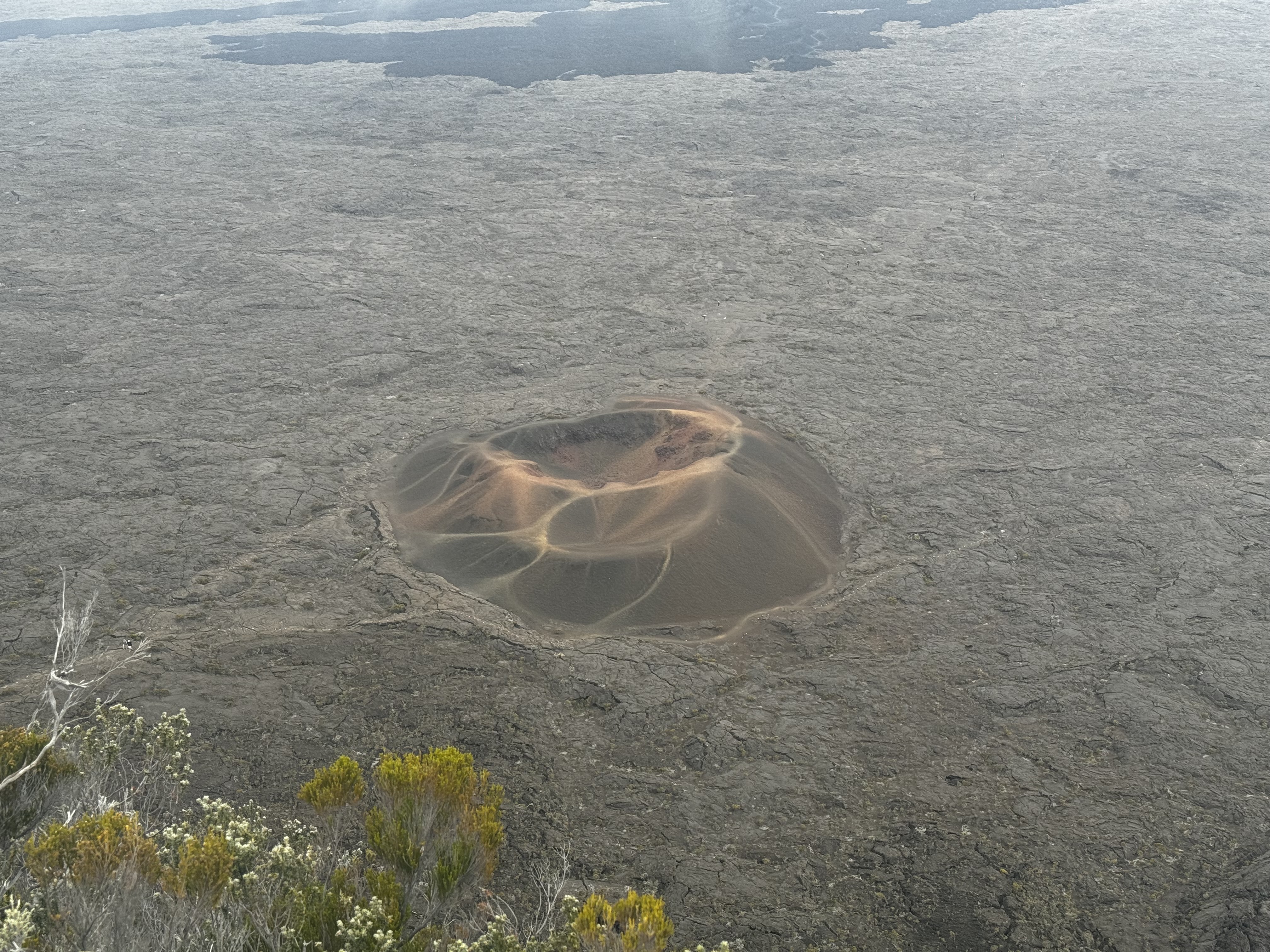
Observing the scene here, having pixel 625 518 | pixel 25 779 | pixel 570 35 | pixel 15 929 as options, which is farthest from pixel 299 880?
pixel 570 35

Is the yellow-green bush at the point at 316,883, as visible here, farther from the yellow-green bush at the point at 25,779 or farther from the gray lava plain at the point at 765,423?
the gray lava plain at the point at 765,423

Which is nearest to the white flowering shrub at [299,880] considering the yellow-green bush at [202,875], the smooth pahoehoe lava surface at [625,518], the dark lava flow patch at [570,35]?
the yellow-green bush at [202,875]

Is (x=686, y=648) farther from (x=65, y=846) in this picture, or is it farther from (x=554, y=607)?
(x=65, y=846)

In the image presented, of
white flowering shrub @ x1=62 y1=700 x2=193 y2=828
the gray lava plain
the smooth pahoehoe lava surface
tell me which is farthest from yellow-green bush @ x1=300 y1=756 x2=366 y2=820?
the smooth pahoehoe lava surface

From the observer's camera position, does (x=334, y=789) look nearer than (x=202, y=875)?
No

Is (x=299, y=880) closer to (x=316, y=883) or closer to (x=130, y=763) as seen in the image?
(x=316, y=883)

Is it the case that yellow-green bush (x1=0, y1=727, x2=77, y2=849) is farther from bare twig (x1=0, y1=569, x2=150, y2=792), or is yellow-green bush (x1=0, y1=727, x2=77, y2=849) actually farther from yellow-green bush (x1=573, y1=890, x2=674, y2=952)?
yellow-green bush (x1=573, y1=890, x2=674, y2=952)
